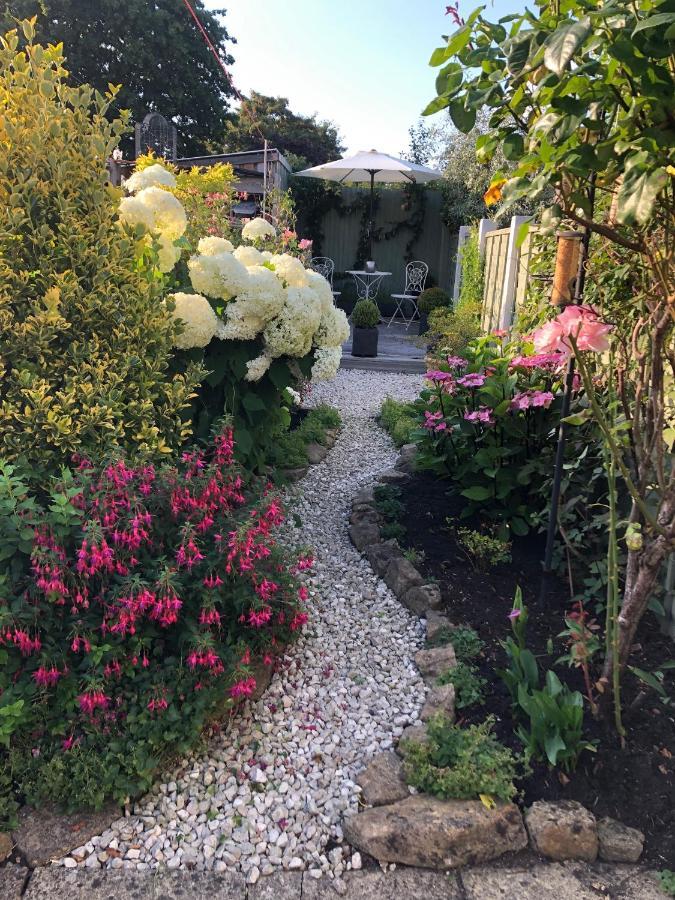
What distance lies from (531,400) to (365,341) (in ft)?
18.3

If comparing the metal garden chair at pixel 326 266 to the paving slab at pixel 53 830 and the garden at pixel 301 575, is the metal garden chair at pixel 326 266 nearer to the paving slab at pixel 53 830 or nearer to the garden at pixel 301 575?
the garden at pixel 301 575

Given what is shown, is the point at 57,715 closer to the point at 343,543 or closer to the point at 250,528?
the point at 250,528

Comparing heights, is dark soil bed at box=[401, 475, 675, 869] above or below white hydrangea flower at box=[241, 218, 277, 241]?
below

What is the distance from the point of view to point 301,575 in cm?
307

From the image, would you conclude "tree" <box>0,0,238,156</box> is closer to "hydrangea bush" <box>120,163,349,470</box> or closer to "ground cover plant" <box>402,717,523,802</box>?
"hydrangea bush" <box>120,163,349,470</box>

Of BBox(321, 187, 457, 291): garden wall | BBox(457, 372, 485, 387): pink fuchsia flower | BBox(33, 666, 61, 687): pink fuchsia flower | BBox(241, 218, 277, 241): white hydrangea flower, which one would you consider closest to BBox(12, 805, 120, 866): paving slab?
BBox(33, 666, 61, 687): pink fuchsia flower

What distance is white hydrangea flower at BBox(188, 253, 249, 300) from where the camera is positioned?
9.11 feet

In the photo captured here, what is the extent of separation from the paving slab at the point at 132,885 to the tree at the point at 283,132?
2238 cm

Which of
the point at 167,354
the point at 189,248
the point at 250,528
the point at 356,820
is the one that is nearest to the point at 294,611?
the point at 250,528

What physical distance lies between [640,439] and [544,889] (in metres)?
1.24

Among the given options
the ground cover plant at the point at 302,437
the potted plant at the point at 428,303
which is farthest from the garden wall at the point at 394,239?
the ground cover plant at the point at 302,437

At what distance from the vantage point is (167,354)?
248cm

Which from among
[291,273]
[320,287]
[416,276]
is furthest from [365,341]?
[291,273]

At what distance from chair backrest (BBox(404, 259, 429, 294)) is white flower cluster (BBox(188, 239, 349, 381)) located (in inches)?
382
